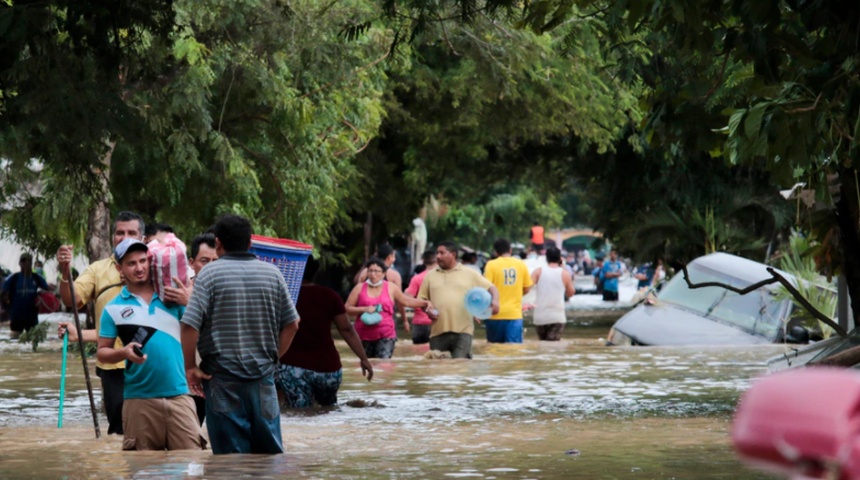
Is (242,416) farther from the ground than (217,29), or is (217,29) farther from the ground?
(217,29)

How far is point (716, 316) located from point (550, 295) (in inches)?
113

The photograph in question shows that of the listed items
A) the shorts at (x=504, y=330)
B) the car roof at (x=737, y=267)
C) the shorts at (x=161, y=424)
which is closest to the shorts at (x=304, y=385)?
the shorts at (x=161, y=424)

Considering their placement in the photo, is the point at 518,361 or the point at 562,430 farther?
the point at 518,361

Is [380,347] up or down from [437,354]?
up

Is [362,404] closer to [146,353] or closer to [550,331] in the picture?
[146,353]

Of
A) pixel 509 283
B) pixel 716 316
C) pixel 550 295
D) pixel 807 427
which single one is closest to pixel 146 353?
pixel 807 427

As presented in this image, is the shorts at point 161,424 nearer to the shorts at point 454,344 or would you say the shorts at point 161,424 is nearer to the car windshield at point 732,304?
the shorts at point 454,344

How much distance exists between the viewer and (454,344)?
63.0 ft

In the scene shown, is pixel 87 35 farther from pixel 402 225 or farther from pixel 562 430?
pixel 402 225

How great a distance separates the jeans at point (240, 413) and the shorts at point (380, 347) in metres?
10.9

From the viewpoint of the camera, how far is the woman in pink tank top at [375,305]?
1894 cm

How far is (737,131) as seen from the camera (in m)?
8.91

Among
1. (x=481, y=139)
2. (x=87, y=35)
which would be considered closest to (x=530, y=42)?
(x=481, y=139)

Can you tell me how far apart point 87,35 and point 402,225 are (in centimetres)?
3150
